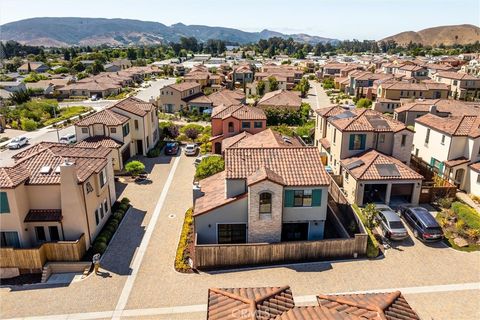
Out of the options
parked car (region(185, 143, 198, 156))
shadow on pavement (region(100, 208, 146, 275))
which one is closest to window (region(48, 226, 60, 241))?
shadow on pavement (region(100, 208, 146, 275))

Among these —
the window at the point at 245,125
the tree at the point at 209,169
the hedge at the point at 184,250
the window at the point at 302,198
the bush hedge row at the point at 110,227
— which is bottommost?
the hedge at the point at 184,250

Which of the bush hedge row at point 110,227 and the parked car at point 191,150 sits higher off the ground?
the parked car at point 191,150

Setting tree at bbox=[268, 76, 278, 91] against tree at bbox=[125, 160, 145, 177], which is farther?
tree at bbox=[268, 76, 278, 91]

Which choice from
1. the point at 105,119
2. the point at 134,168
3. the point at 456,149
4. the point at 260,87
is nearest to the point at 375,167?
the point at 456,149

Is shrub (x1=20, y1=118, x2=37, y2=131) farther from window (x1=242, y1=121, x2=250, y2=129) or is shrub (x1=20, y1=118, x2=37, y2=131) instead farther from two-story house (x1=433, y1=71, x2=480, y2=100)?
two-story house (x1=433, y1=71, x2=480, y2=100)

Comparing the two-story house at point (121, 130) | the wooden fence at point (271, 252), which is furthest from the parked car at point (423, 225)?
the two-story house at point (121, 130)

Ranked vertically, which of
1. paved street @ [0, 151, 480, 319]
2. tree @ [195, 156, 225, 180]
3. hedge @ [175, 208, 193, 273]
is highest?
tree @ [195, 156, 225, 180]

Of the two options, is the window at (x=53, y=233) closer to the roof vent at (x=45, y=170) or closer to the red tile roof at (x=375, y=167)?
the roof vent at (x=45, y=170)
